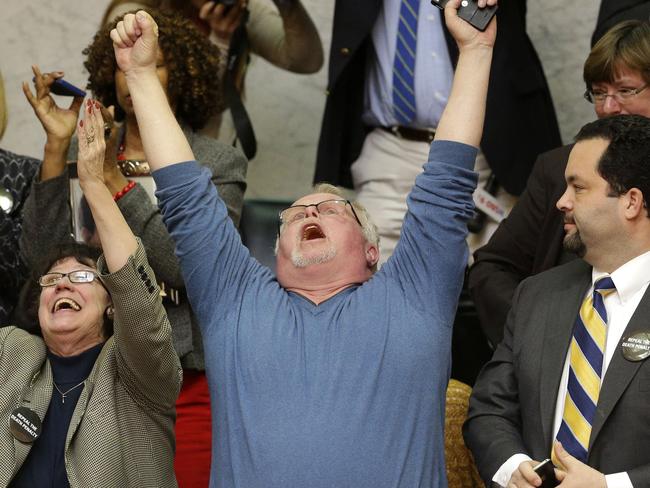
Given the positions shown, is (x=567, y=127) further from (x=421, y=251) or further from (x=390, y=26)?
(x=421, y=251)

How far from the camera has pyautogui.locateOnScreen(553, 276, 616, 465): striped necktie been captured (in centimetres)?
283

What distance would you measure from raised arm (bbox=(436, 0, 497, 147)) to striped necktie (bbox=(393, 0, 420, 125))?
1.30m

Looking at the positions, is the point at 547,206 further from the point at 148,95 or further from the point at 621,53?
the point at 148,95

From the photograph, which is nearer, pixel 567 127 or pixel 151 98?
pixel 151 98

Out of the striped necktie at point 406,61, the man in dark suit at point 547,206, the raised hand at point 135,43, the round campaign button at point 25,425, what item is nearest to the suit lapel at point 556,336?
the man in dark suit at point 547,206

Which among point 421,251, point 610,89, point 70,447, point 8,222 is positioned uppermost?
point 610,89

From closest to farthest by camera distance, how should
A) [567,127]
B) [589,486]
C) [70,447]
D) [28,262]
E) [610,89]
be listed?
[589,486], [70,447], [610,89], [28,262], [567,127]

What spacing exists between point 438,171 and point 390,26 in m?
1.53

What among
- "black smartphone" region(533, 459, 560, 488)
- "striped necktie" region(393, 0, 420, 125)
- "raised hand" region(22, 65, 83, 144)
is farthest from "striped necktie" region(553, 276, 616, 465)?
"raised hand" region(22, 65, 83, 144)

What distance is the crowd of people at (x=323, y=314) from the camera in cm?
276

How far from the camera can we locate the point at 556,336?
2965 millimetres

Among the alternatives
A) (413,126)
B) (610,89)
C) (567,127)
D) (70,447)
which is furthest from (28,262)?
(567,127)

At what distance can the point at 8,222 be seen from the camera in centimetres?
385

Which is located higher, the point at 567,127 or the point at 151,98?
the point at 151,98
